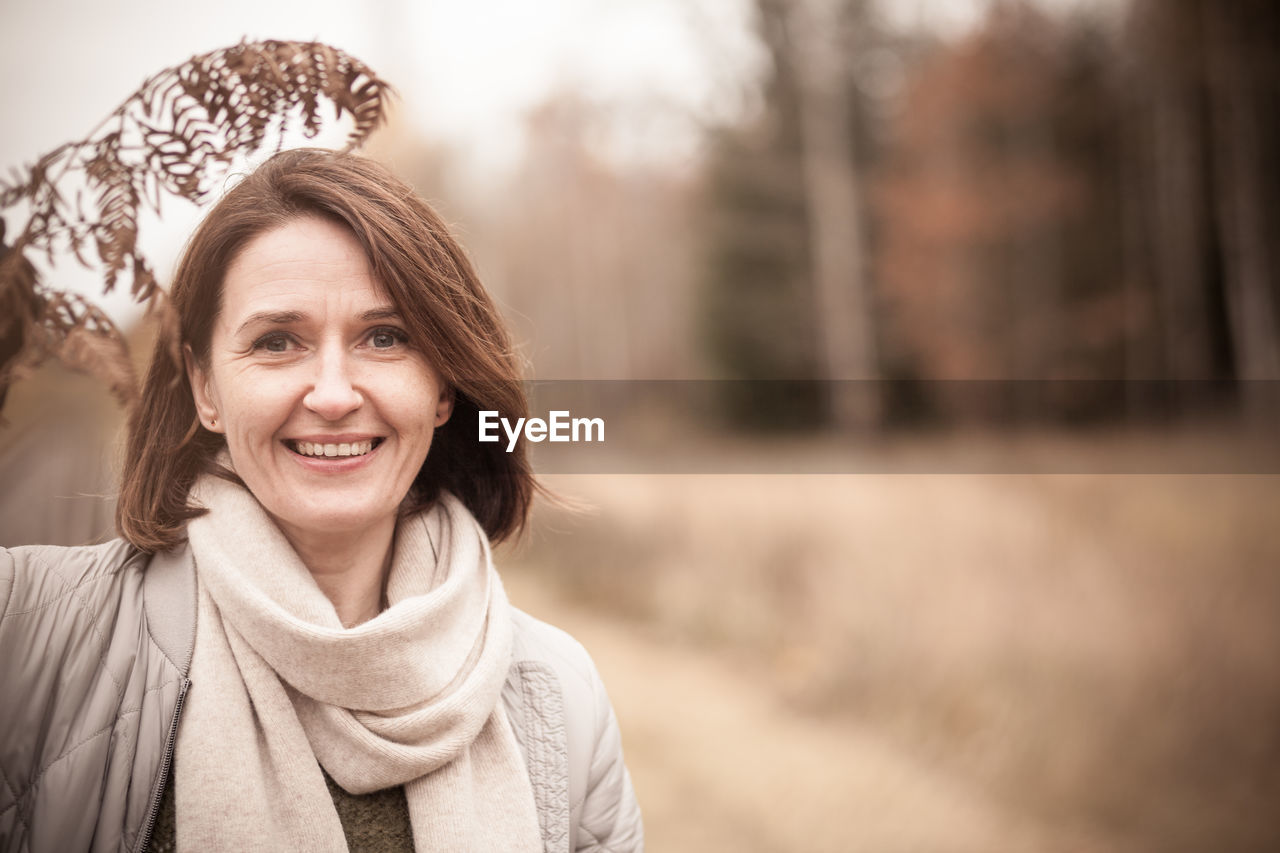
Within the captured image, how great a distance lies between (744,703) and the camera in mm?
4359

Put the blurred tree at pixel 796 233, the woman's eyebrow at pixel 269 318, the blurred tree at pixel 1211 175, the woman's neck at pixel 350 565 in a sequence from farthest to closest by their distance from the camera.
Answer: the blurred tree at pixel 796 233
the blurred tree at pixel 1211 175
the woman's neck at pixel 350 565
the woman's eyebrow at pixel 269 318

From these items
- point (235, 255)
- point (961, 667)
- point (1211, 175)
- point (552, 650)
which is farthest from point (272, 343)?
point (1211, 175)

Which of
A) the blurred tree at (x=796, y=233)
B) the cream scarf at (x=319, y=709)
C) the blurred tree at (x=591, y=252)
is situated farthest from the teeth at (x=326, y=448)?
the blurred tree at (x=796, y=233)

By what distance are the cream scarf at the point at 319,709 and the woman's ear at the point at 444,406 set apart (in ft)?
0.89

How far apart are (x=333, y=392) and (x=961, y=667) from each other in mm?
3711

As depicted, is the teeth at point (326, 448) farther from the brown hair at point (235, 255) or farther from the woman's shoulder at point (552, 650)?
the woman's shoulder at point (552, 650)

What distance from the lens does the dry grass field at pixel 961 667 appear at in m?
3.43

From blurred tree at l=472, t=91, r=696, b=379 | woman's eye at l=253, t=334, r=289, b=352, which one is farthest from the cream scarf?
blurred tree at l=472, t=91, r=696, b=379

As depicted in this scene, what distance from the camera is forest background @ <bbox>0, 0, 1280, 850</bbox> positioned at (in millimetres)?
3539

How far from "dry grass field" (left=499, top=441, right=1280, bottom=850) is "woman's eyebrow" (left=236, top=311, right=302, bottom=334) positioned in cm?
280

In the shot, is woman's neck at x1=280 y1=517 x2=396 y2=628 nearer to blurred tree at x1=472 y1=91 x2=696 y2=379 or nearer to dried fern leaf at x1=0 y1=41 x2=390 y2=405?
dried fern leaf at x1=0 y1=41 x2=390 y2=405

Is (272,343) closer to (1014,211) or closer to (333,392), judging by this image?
(333,392)

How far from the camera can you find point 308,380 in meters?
1.31

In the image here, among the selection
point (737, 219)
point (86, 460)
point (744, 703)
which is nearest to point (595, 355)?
point (737, 219)
